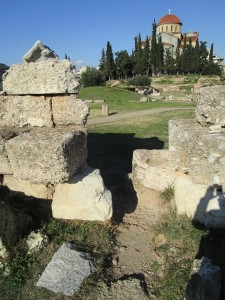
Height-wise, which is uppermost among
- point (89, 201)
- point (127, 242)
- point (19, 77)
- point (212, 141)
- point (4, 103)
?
point (19, 77)

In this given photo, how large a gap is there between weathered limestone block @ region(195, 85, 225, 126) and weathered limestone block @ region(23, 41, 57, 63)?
2.49m

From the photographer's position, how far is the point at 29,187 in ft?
13.9

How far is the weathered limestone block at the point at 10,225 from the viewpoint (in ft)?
10.5

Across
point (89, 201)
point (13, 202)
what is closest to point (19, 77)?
point (13, 202)

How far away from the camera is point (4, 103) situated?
4.59m

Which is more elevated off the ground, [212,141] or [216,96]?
[216,96]

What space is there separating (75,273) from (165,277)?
0.95 m

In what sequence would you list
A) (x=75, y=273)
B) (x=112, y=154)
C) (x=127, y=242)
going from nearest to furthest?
1. (x=75, y=273)
2. (x=127, y=242)
3. (x=112, y=154)

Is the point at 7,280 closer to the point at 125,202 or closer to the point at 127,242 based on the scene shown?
the point at 127,242

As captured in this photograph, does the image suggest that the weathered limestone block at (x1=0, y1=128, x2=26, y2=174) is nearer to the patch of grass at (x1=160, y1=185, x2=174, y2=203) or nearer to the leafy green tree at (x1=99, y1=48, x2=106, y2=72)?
the patch of grass at (x1=160, y1=185, x2=174, y2=203)

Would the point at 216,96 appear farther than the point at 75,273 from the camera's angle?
Yes

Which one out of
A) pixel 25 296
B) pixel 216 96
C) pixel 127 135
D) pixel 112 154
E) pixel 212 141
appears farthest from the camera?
pixel 127 135

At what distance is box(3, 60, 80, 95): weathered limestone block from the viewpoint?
13.7 ft

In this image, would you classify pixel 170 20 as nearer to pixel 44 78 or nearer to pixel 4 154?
pixel 44 78
